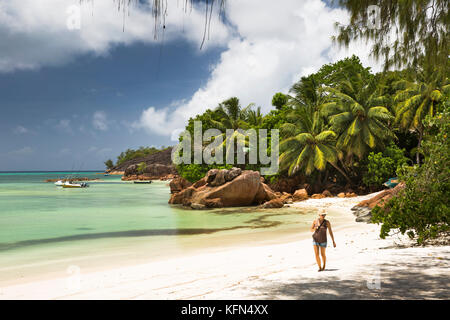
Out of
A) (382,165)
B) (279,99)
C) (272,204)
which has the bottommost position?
(272,204)

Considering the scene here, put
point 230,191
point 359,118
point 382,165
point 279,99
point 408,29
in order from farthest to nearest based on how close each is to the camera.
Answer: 1. point 279,99
2. point 359,118
3. point 382,165
4. point 230,191
5. point 408,29

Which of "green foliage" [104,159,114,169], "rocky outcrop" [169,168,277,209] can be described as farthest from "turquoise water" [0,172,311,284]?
"green foliage" [104,159,114,169]

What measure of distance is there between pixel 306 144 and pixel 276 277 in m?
23.4

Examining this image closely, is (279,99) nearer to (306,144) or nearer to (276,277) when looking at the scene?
(306,144)

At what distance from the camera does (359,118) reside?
89.7 feet

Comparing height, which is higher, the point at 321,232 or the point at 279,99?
the point at 279,99

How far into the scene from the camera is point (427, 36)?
17.7ft

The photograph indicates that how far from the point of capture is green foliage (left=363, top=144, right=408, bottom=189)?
25453mm

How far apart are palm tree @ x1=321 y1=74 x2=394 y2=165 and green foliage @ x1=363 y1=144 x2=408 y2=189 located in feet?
3.01

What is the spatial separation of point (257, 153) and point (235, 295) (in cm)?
2635

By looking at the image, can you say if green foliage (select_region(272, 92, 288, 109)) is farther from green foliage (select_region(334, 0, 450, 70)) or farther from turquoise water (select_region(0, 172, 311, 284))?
green foliage (select_region(334, 0, 450, 70))

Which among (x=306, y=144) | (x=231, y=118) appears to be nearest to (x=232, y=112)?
(x=231, y=118)
